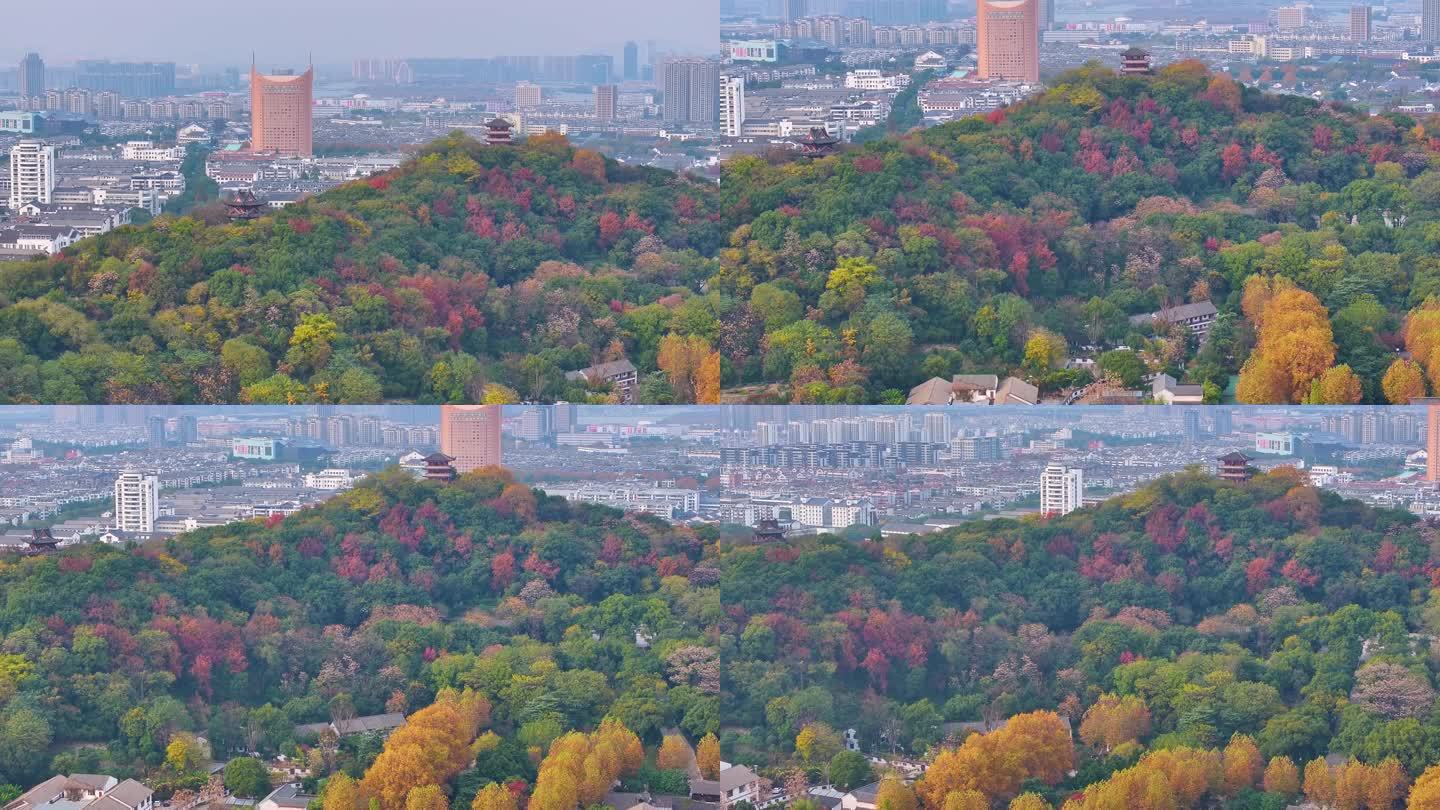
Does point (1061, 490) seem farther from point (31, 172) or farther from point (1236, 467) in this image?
point (31, 172)

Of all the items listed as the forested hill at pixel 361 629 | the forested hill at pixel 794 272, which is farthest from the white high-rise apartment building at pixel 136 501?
the forested hill at pixel 794 272

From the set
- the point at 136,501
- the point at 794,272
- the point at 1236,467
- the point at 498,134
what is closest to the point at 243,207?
the point at 498,134

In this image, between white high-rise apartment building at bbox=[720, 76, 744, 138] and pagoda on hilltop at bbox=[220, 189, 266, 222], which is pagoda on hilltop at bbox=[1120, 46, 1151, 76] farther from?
pagoda on hilltop at bbox=[220, 189, 266, 222]

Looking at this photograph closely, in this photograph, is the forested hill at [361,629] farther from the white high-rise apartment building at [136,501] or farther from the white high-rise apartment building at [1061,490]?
the white high-rise apartment building at [1061,490]

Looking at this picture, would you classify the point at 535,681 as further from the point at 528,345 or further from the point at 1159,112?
the point at 1159,112

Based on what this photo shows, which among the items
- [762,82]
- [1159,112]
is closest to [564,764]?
[1159,112]

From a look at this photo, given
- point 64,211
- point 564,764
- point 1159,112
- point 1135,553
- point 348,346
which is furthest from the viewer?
point 64,211
